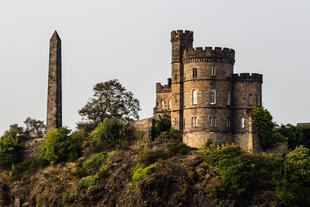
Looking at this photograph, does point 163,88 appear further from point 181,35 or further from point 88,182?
point 88,182

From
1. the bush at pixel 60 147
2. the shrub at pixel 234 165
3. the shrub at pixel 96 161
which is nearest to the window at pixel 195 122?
the shrub at pixel 234 165

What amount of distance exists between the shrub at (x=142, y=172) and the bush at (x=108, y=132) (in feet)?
28.6

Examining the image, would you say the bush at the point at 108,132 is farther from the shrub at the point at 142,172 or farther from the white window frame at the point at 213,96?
the white window frame at the point at 213,96

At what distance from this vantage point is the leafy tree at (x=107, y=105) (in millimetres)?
87500

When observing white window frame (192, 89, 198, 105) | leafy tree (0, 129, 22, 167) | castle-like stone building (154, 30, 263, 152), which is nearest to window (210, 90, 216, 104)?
castle-like stone building (154, 30, 263, 152)

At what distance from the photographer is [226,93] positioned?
79.1 m

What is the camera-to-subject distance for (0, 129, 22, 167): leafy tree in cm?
9044

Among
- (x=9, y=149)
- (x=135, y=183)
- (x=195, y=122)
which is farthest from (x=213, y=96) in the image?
(x=9, y=149)

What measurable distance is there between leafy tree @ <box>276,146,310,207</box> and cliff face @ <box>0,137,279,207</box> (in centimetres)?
110

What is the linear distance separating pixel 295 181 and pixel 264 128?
10159 millimetres

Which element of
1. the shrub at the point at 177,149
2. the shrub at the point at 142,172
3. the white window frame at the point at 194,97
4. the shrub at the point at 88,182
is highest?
the white window frame at the point at 194,97

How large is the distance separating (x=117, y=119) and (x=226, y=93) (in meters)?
12.9

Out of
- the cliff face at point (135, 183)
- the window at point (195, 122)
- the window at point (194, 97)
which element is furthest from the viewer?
the window at point (194, 97)

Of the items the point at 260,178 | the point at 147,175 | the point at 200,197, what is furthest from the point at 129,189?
the point at 260,178
